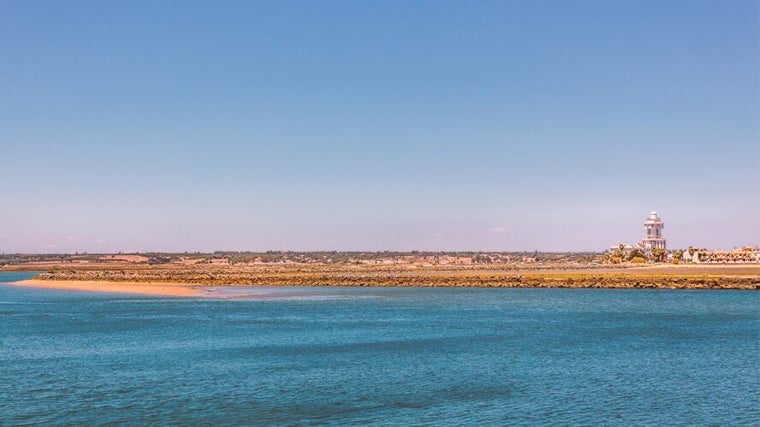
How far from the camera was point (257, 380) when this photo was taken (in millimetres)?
31797

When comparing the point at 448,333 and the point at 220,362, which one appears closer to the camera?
the point at 220,362

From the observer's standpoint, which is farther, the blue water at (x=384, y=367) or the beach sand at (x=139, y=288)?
the beach sand at (x=139, y=288)

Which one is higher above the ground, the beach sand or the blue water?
the beach sand

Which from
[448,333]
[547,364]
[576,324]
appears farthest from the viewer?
[576,324]

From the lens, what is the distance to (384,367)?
35000 millimetres

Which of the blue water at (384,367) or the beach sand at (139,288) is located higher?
the beach sand at (139,288)

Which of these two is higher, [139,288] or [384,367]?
[139,288]

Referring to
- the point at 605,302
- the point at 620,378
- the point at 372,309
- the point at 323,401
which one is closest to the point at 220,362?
the point at 323,401

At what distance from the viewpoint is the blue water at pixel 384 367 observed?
85.5ft

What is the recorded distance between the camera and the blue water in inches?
1025

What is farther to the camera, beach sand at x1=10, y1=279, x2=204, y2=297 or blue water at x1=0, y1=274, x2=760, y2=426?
beach sand at x1=10, y1=279, x2=204, y2=297

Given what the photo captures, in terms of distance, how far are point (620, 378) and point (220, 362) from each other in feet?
60.9

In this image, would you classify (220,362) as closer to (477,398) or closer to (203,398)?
(203,398)

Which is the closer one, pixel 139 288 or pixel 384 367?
pixel 384 367
